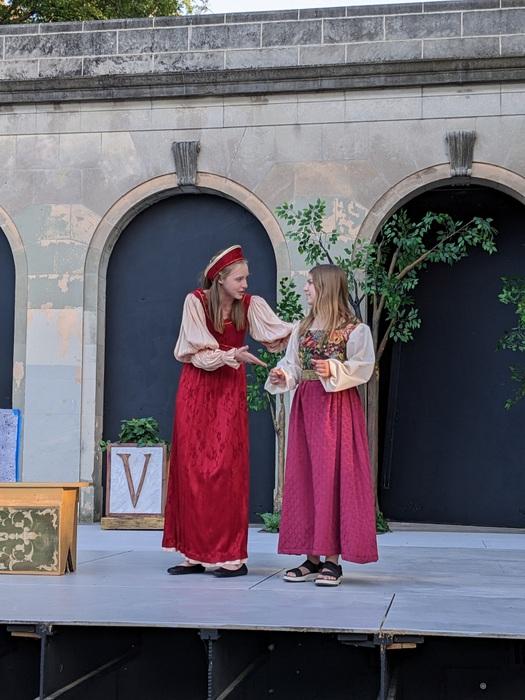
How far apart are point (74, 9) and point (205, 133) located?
10637mm

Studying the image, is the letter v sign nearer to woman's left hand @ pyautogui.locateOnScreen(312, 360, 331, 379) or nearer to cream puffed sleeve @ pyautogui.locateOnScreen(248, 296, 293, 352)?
cream puffed sleeve @ pyautogui.locateOnScreen(248, 296, 293, 352)

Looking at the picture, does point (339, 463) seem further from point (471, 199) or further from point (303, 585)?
point (471, 199)

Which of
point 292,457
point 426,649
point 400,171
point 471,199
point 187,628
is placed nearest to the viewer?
point 187,628

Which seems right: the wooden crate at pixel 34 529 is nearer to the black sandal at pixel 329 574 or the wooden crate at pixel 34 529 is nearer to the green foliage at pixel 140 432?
the black sandal at pixel 329 574

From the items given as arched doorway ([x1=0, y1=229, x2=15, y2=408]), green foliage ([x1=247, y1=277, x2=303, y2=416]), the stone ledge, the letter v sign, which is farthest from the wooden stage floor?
the stone ledge

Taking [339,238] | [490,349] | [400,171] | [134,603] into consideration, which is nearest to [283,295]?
[339,238]

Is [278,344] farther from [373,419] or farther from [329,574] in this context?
[373,419]

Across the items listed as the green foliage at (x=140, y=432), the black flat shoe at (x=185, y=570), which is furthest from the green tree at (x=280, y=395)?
the black flat shoe at (x=185, y=570)

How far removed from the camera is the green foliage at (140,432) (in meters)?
11.5

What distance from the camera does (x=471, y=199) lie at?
42.2ft

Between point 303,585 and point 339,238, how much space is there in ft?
20.6

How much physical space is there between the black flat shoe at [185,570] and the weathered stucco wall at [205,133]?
5.52m

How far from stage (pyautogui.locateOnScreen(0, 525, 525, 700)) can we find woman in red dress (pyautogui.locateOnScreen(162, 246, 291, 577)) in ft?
0.73

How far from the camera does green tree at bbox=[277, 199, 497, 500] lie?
1104 cm
